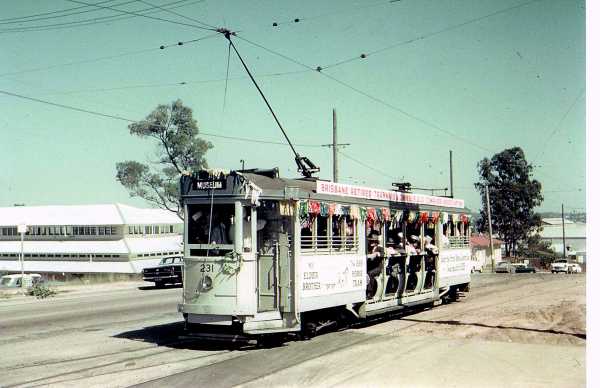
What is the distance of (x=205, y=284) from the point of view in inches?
483

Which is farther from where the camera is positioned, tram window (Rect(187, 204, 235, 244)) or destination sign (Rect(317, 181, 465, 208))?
destination sign (Rect(317, 181, 465, 208))

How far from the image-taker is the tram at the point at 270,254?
1220 cm

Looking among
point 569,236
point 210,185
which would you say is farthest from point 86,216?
point 569,236

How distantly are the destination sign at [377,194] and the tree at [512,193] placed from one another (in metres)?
52.0

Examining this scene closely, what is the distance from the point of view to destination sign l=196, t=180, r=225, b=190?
491 inches

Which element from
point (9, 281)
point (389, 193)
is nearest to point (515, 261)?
point (9, 281)

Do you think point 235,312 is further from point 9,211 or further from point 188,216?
point 9,211

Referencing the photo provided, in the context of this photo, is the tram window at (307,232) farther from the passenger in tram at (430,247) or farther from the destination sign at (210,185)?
the passenger in tram at (430,247)

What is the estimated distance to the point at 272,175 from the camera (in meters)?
13.5

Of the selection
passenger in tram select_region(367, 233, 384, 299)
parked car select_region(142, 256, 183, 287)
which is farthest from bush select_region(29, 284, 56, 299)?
passenger in tram select_region(367, 233, 384, 299)

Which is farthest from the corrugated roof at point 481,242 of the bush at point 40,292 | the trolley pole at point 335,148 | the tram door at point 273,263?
the tram door at point 273,263

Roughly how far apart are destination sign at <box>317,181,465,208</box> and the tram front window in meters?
2.04

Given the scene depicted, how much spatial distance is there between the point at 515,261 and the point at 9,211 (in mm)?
51017

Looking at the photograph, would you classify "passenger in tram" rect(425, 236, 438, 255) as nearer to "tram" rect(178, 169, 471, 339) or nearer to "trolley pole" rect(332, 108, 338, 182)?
"tram" rect(178, 169, 471, 339)
